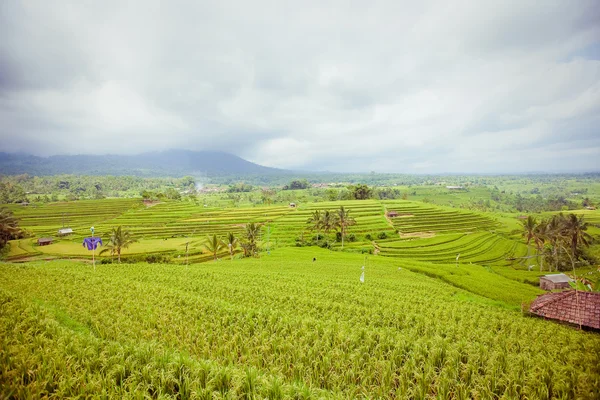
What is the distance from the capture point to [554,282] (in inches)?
1336

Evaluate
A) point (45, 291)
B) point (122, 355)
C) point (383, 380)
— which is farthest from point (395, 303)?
point (45, 291)

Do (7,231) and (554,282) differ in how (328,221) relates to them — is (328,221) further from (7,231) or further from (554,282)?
(7,231)

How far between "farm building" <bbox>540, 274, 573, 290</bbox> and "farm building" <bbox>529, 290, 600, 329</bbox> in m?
21.3

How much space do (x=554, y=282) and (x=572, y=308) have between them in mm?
23015

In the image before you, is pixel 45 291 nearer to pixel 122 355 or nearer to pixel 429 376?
→ pixel 122 355

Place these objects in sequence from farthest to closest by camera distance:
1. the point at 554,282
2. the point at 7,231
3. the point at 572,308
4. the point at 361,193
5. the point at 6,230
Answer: the point at 361,193 → the point at 7,231 → the point at 6,230 → the point at 554,282 → the point at 572,308

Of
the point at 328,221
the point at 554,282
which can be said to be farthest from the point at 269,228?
the point at 554,282

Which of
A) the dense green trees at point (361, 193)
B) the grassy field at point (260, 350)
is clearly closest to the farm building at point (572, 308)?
the grassy field at point (260, 350)

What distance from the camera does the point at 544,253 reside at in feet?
162

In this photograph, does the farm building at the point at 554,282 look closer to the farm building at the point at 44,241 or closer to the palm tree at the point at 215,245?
the palm tree at the point at 215,245

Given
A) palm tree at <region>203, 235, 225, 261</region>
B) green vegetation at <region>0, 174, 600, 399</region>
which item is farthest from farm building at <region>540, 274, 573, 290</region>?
palm tree at <region>203, 235, 225, 261</region>

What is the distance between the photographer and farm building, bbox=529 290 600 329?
15898 millimetres

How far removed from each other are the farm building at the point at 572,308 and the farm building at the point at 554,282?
2131cm

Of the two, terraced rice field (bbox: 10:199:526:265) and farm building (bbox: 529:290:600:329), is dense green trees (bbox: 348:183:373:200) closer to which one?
terraced rice field (bbox: 10:199:526:265)
